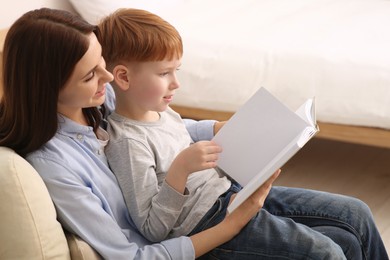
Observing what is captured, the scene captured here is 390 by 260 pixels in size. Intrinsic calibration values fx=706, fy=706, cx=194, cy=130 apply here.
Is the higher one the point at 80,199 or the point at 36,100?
the point at 36,100

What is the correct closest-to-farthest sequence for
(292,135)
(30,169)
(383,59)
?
(30,169) < (292,135) < (383,59)

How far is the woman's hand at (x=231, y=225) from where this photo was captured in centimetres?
136

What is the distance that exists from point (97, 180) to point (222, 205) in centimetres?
27

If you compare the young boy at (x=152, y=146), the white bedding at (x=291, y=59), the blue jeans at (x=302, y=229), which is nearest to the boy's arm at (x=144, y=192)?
the young boy at (x=152, y=146)

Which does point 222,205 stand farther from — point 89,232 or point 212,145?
point 89,232

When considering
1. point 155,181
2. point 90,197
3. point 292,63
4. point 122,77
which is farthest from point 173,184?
point 292,63

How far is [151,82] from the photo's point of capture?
144 cm

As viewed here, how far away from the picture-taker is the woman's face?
1.30 m

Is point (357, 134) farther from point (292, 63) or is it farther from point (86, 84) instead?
point (86, 84)

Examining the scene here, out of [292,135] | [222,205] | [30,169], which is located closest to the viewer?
[30,169]

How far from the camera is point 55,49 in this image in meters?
1.25

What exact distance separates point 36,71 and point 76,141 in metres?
0.17

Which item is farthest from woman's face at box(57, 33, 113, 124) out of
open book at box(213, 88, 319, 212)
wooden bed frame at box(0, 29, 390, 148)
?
wooden bed frame at box(0, 29, 390, 148)

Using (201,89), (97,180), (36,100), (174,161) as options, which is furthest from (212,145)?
(201,89)
